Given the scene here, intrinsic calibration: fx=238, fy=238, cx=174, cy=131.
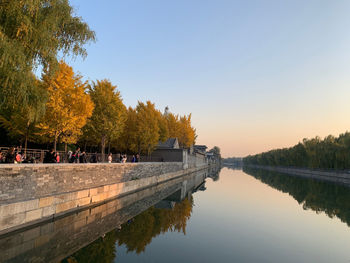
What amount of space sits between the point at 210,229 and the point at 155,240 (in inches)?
158

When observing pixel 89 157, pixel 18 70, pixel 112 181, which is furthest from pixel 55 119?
pixel 18 70

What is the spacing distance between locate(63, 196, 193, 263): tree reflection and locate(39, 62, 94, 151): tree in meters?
11.3

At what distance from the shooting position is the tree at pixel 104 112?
31625 millimetres

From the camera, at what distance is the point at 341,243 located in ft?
42.9

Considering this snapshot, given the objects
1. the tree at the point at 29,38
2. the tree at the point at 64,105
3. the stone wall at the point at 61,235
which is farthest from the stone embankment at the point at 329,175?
the tree at the point at 29,38

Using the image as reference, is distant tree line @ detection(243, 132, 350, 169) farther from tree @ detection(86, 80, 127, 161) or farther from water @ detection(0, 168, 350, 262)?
tree @ detection(86, 80, 127, 161)

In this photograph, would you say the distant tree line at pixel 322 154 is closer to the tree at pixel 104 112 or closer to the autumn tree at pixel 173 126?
the autumn tree at pixel 173 126

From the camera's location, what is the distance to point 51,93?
22156 millimetres

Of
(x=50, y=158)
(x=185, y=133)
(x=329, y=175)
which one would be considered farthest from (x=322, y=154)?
(x=50, y=158)

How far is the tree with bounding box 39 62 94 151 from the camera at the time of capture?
21953mm

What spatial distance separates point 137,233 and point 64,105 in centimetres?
1508

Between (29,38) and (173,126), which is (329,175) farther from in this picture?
(29,38)

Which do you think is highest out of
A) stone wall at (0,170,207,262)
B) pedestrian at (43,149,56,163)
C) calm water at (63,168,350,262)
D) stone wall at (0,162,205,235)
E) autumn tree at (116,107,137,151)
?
autumn tree at (116,107,137,151)

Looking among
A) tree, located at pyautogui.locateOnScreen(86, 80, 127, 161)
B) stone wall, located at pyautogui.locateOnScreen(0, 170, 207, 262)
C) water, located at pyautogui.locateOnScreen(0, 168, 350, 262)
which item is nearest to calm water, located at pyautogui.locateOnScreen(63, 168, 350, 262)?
water, located at pyautogui.locateOnScreen(0, 168, 350, 262)
